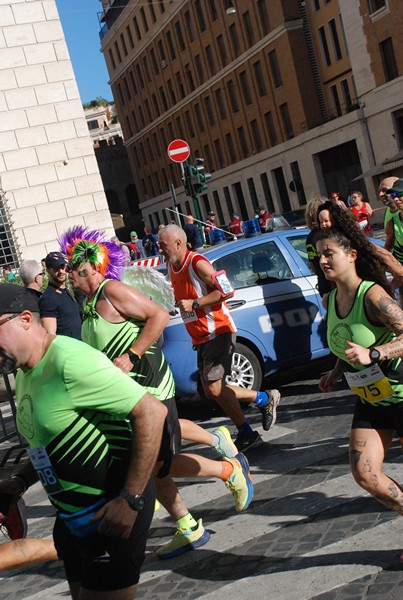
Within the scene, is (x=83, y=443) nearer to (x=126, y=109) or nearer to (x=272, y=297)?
(x=272, y=297)

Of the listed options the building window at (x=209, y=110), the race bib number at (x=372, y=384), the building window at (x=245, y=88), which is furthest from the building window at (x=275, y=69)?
the race bib number at (x=372, y=384)

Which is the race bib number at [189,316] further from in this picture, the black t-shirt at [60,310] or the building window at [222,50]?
the building window at [222,50]

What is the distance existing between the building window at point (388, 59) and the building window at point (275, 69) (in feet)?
36.8

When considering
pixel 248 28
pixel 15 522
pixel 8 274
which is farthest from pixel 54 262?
pixel 248 28

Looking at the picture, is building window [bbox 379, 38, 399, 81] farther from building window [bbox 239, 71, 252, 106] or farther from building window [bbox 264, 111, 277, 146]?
building window [bbox 239, 71, 252, 106]

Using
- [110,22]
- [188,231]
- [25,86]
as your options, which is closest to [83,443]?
[188,231]

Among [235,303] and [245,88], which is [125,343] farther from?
[245,88]

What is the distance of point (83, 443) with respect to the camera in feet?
9.57

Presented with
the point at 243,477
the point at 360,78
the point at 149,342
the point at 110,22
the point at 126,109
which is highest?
the point at 110,22

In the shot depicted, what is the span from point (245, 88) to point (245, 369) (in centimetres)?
4757

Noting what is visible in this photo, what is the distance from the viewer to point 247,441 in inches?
271

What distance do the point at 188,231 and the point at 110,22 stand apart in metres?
61.7

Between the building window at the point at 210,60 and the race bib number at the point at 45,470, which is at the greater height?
the building window at the point at 210,60

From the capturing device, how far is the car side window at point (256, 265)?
29.2ft
